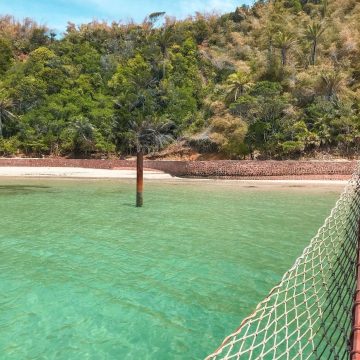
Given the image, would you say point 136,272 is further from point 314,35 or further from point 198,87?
point 198,87

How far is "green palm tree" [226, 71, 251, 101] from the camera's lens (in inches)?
1761

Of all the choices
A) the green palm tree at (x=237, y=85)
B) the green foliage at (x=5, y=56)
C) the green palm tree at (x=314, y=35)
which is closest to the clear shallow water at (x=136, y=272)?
the green palm tree at (x=237, y=85)

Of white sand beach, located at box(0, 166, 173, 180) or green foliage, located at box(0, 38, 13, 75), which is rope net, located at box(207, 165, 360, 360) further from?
green foliage, located at box(0, 38, 13, 75)

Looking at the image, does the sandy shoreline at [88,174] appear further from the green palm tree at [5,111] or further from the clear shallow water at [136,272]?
the clear shallow water at [136,272]

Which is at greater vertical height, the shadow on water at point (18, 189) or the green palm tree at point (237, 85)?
the green palm tree at point (237, 85)

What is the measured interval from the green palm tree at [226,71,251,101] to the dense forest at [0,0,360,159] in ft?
0.41

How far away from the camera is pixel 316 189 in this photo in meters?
27.8

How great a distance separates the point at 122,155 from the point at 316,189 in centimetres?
2683

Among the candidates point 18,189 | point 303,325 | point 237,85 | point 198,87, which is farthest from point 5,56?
point 303,325

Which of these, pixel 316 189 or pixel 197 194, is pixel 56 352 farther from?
pixel 316 189

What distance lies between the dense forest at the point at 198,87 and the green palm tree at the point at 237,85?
0.12m

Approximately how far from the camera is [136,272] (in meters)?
9.55

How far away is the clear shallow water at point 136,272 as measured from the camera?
626 cm

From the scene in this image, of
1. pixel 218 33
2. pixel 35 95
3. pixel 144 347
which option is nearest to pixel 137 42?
pixel 218 33
